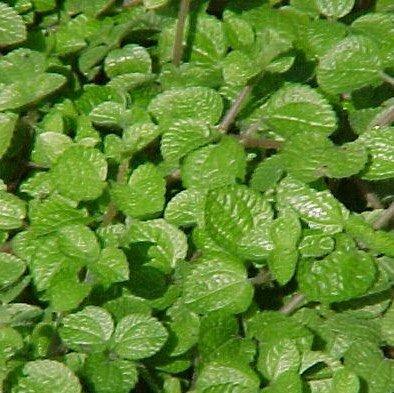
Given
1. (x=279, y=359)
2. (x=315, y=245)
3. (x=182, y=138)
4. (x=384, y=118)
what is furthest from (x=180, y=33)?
(x=279, y=359)

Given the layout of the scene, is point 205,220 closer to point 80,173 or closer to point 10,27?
point 80,173

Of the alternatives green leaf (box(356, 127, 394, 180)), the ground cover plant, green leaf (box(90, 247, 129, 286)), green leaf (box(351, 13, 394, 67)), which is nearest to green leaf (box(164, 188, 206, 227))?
the ground cover plant

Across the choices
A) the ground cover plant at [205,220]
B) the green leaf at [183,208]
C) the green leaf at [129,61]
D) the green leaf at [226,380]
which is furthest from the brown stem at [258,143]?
the green leaf at [226,380]

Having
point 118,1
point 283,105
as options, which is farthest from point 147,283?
point 118,1

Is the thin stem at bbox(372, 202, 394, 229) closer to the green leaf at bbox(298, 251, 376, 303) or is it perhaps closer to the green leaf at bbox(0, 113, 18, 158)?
the green leaf at bbox(298, 251, 376, 303)

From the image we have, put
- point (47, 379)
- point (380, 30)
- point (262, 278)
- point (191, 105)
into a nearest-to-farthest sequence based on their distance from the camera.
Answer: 1. point (47, 379)
2. point (262, 278)
3. point (191, 105)
4. point (380, 30)

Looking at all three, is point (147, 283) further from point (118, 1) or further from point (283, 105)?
point (118, 1)

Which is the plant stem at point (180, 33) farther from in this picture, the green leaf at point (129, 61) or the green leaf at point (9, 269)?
the green leaf at point (9, 269)

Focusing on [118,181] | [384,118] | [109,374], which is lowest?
[109,374]
